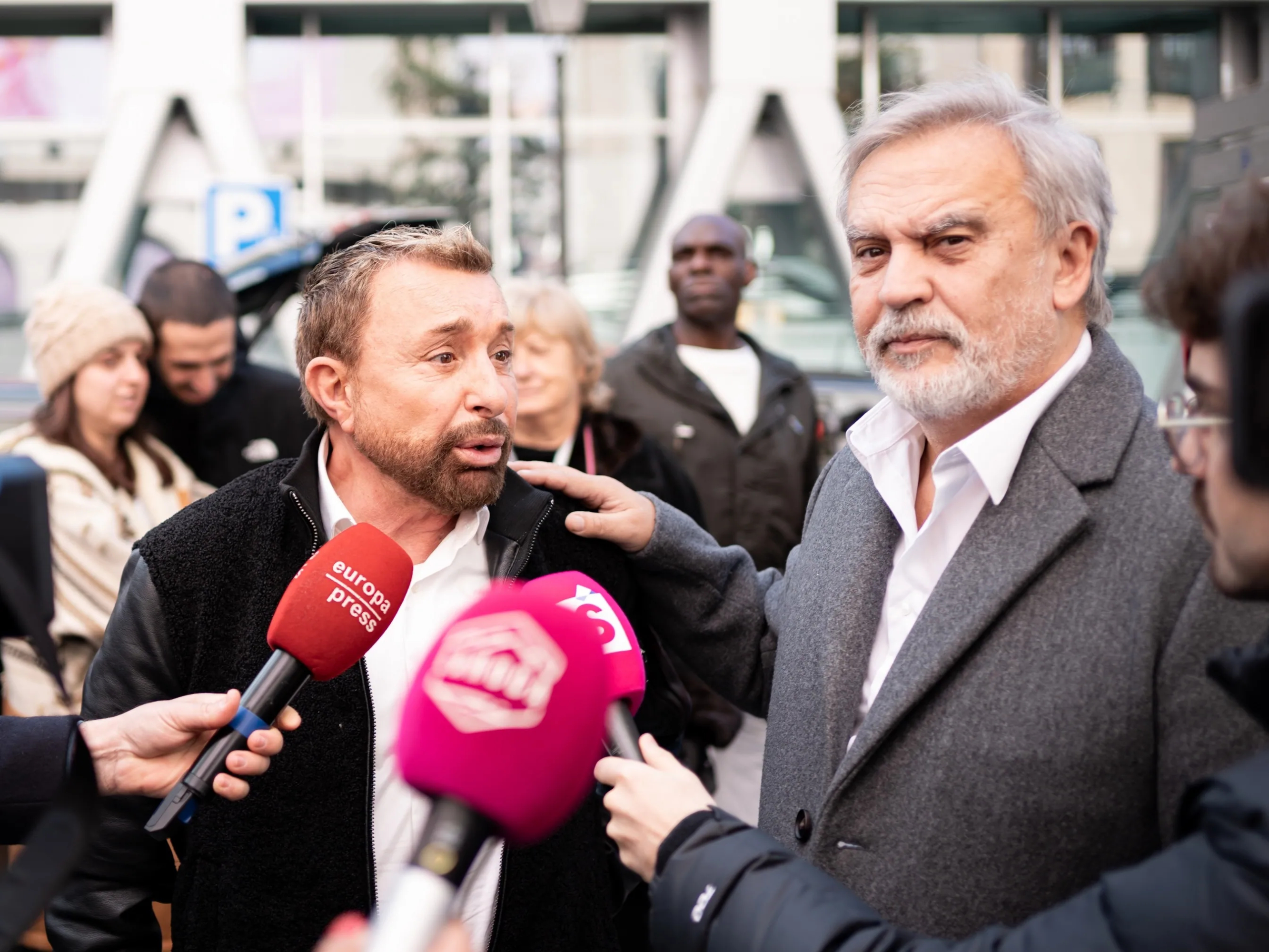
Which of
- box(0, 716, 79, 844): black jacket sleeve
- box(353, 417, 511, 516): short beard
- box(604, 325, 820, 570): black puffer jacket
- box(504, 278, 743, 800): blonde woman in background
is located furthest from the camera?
box(604, 325, 820, 570): black puffer jacket

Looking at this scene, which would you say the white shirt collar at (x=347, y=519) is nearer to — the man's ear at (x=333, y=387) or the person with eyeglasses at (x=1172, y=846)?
the man's ear at (x=333, y=387)

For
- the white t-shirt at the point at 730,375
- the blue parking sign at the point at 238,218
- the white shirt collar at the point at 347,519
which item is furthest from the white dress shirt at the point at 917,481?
the blue parking sign at the point at 238,218

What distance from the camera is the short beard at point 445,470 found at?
2.28 meters

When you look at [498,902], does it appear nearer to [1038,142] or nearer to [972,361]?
[972,361]

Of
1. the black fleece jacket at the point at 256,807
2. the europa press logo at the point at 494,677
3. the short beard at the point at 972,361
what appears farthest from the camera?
the black fleece jacket at the point at 256,807

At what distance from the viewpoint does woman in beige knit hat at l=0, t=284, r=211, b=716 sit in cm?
386

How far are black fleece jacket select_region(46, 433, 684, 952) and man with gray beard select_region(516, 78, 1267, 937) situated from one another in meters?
0.43

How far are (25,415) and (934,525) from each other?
21.0ft

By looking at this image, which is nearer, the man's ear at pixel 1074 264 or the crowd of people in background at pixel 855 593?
the crowd of people in background at pixel 855 593

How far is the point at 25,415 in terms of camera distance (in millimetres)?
7129

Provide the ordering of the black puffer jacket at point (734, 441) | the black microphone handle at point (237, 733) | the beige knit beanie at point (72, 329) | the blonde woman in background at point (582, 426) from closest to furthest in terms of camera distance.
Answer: the black microphone handle at point (237, 733) → the blonde woman in background at point (582, 426) → the beige knit beanie at point (72, 329) → the black puffer jacket at point (734, 441)

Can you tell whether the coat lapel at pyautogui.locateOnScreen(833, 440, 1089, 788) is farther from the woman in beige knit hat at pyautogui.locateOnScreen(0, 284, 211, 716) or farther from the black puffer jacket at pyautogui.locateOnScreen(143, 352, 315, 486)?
the black puffer jacket at pyautogui.locateOnScreen(143, 352, 315, 486)

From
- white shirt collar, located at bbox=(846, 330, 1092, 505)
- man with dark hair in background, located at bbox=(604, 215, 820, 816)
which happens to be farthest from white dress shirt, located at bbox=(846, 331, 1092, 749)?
man with dark hair in background, located at bbox=(604, 215, 820, 816)

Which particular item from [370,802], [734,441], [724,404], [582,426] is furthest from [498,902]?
[724,404]
